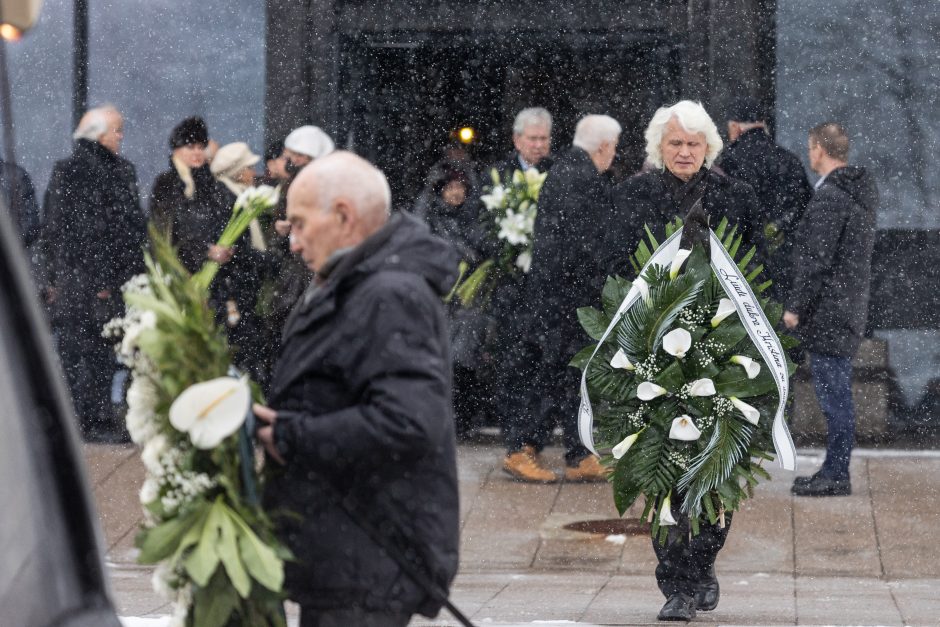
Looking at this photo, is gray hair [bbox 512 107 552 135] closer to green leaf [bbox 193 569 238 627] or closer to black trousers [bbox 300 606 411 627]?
black trousers [bbox 300 606 411 627]

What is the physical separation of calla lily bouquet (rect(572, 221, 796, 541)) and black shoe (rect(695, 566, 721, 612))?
0.29 meters

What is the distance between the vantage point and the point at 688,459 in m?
6.20

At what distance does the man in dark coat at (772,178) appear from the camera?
32.1ft

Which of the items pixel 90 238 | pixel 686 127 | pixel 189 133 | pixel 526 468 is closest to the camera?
pixel 686 127

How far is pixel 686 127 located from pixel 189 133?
4.28 meters

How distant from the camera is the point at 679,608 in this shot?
643 cm

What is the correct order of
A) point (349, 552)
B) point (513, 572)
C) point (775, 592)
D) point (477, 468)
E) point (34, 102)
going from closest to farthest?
point (349, 552)
point (775, 592)
point (513, 572)
point (477, 468)
point (34, 102)

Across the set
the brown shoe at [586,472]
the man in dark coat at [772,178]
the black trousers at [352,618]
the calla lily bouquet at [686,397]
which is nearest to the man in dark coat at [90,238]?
the brown shoe at [586,472]

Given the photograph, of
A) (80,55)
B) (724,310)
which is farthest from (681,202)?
(80,55)

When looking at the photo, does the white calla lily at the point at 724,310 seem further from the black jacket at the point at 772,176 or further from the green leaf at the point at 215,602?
the black jacket at the point at 772,176

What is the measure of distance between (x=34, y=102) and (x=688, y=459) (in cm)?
698

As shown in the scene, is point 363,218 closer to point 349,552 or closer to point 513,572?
point 349,552

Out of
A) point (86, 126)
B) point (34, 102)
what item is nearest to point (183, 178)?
point (86, 126)

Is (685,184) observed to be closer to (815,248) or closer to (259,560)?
(815,248)
